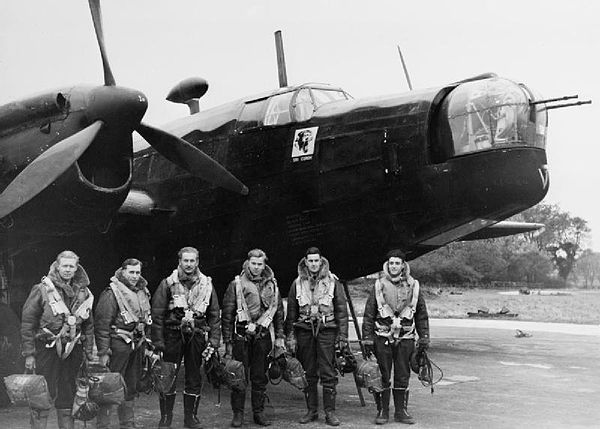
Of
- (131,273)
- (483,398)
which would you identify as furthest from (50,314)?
(483,398)

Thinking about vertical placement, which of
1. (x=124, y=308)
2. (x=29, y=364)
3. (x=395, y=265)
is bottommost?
(x=29, y=364)

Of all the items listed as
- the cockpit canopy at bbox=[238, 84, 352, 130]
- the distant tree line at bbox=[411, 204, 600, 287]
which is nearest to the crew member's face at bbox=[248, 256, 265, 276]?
the cockpit canopy at bbox=[238, 84, 352, 130]

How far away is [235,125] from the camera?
9859 millimetres

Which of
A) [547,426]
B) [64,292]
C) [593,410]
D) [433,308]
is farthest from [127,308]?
[433,308]

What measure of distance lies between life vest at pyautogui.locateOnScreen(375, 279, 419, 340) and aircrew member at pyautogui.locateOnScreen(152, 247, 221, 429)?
1770mm

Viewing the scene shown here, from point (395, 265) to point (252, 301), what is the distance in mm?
1635

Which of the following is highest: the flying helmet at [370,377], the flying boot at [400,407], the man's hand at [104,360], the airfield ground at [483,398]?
the man's hand at [104,360]

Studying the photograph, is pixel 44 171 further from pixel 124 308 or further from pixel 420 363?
pixel 420 363

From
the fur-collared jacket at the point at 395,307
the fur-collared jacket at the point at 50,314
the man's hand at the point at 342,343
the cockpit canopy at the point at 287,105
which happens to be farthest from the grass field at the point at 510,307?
the fur-collared jacket at the point at 50,314

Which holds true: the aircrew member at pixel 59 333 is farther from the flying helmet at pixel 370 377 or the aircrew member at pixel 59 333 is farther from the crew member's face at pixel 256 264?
the flying helmet at pixel 370 377

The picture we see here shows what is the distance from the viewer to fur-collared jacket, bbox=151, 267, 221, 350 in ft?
23.5

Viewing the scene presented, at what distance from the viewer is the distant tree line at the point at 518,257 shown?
50.5 m

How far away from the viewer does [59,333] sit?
656 centimetres

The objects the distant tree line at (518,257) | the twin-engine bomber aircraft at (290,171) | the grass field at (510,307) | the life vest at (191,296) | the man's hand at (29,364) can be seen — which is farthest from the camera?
the distant tree line at (518,257)
